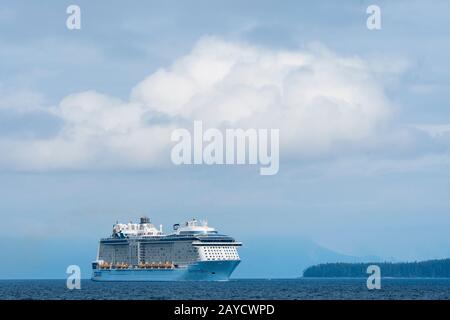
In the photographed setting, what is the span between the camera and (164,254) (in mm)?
173750

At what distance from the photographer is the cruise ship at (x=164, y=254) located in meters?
164

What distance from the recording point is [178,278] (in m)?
165

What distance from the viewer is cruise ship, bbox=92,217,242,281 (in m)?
164

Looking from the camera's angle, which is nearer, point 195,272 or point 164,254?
point 195,272
